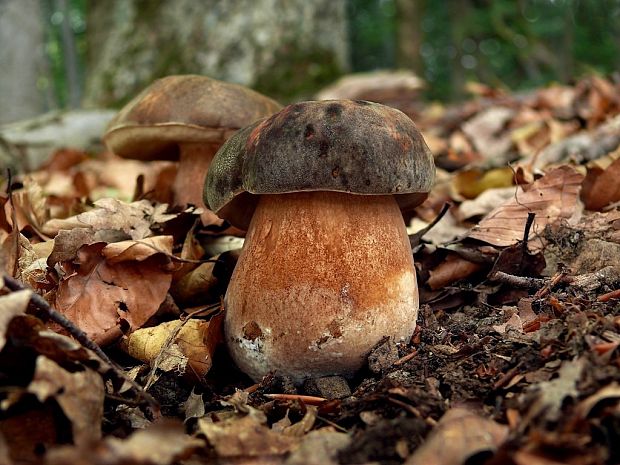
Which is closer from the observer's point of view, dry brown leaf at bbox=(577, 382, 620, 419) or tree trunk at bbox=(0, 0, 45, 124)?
dry brown leaf at bbox=(577, 382, 620, 419)

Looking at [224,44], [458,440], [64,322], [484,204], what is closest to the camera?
[458,440]

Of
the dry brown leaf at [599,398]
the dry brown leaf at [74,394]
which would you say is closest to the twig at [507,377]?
the dry brown leaf at [599,398]

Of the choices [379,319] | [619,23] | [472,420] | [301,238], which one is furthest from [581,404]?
[619,23]

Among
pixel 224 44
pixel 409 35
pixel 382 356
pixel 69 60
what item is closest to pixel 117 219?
pixel 382 356

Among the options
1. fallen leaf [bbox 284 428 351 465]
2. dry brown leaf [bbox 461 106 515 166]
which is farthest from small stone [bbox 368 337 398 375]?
dry brown leaf [bbox 461 106 515 166]

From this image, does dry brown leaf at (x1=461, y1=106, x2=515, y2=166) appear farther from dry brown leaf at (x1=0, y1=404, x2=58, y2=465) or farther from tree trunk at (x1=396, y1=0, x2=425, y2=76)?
tree trunk at (x1=396, y1=0, x2=425, y2=76)

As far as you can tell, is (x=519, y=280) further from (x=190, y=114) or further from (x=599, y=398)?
(x=190, y=114)
